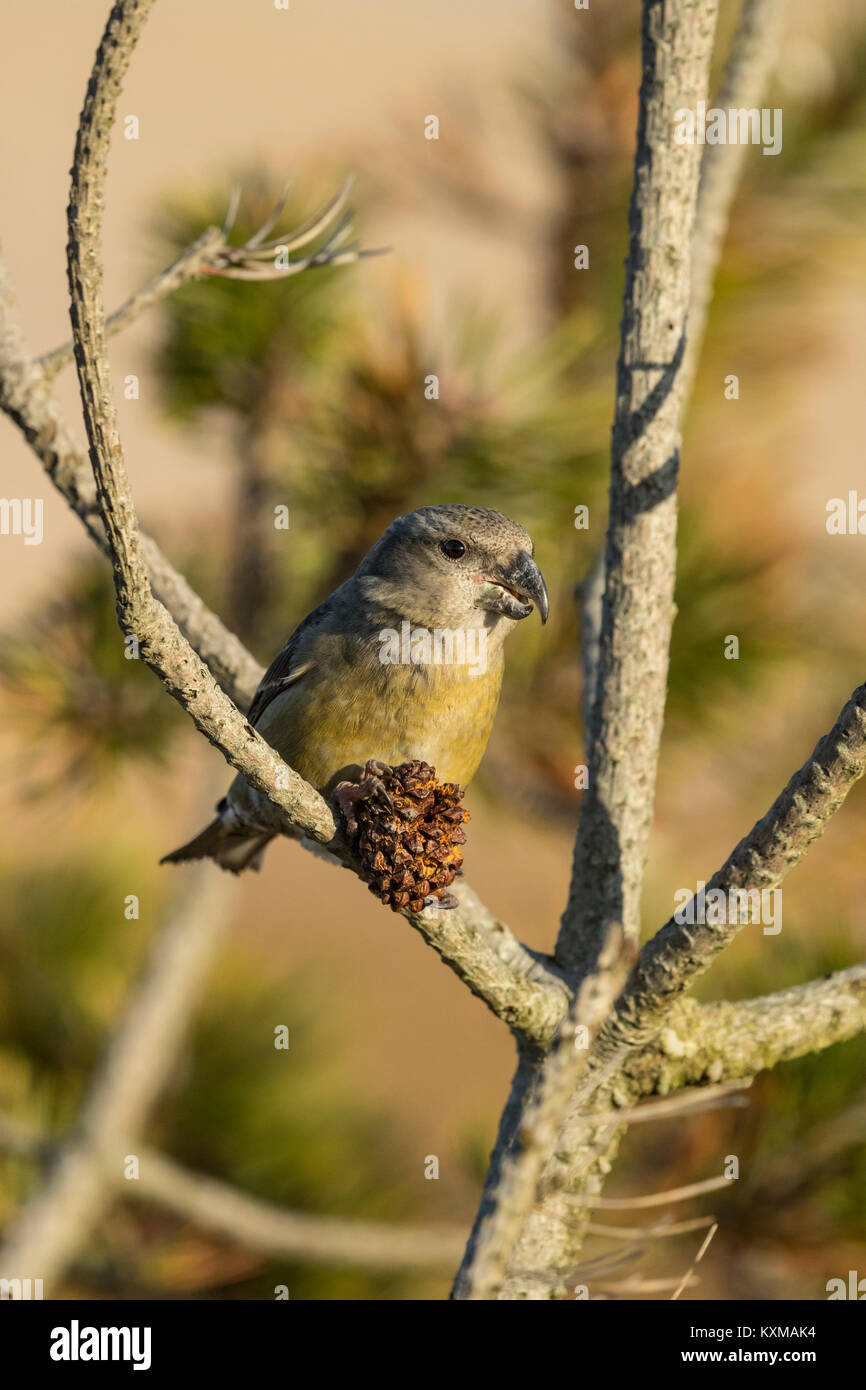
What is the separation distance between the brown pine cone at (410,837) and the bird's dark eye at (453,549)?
2.94 ft

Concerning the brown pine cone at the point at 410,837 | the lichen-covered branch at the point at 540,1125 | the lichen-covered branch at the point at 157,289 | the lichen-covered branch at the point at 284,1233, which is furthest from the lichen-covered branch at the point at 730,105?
the lichen-covered branch at the point at 284,1233

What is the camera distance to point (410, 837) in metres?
2.09

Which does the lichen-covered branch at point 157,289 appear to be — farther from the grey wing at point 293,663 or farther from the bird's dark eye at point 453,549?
the grey wing at point 293,663

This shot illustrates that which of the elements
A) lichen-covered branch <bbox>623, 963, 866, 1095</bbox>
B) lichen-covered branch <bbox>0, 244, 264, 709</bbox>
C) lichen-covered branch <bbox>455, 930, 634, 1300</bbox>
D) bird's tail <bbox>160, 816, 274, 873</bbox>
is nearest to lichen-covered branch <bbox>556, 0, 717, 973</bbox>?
lichen-covered branch <bbox>623, 963, 866, 1095</bbox>

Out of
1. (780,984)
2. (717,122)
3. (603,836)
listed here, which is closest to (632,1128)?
(780,984)

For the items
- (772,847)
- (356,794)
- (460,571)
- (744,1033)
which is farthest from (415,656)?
(772,847)

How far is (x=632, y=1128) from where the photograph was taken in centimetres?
417

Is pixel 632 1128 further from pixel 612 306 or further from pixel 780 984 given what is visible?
pixel 612 306

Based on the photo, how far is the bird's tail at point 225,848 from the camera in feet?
11.7

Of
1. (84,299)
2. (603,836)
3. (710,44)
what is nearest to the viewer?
(84,299)

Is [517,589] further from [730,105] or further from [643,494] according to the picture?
[730,105]

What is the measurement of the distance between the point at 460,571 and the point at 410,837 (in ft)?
3.46

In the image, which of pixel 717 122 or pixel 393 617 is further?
pixel 393 617

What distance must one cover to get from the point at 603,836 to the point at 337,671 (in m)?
0.96
